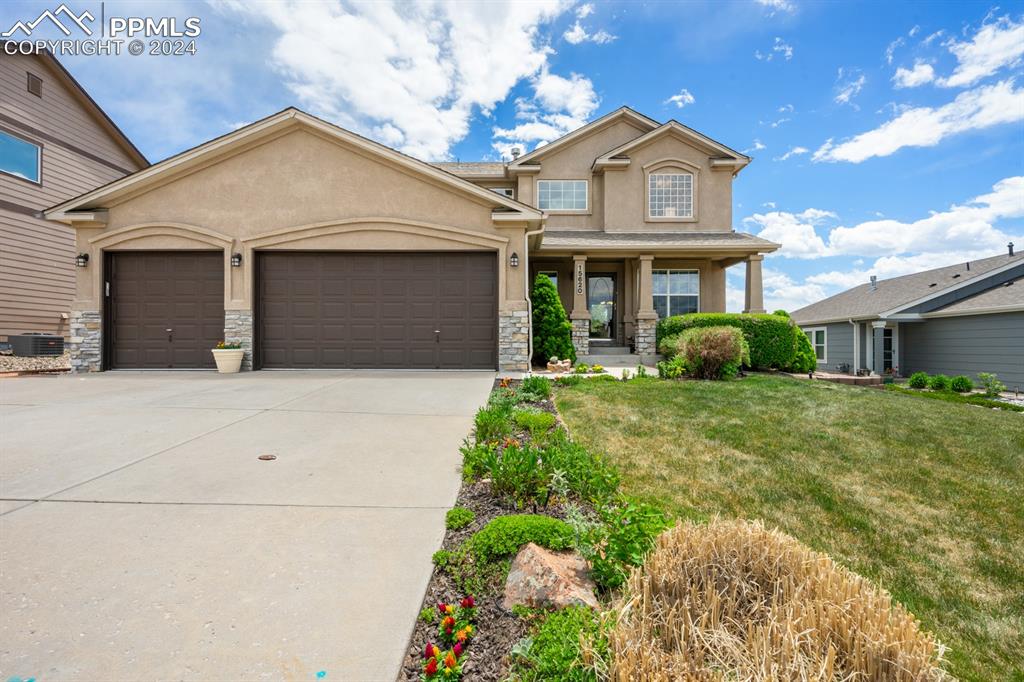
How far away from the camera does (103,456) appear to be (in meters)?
4.11

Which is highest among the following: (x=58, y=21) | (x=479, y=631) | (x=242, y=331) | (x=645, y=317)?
(x=58, y=21)

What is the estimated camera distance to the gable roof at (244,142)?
10.1m

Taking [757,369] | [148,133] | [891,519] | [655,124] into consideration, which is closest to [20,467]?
[891,519]

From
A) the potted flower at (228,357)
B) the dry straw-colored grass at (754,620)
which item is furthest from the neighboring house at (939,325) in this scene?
the potted flower at (228,357)

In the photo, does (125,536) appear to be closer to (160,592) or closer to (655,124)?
(160,592)

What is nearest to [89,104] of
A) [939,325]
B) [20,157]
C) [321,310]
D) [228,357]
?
[20,157]

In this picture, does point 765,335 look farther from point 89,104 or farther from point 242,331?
point 89,104

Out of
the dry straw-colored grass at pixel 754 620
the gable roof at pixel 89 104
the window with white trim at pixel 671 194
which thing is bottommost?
the dry straw-colored grass at pixel 754 620

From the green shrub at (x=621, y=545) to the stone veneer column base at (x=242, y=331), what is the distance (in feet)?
33.5

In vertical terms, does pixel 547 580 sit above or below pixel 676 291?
below

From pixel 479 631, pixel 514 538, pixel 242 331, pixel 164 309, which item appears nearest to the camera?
pixel 479 631

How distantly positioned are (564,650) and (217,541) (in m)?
2.14

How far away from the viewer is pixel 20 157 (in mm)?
13500

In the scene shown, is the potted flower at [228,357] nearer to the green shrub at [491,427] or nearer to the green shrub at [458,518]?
the green shrub at [491,427]
